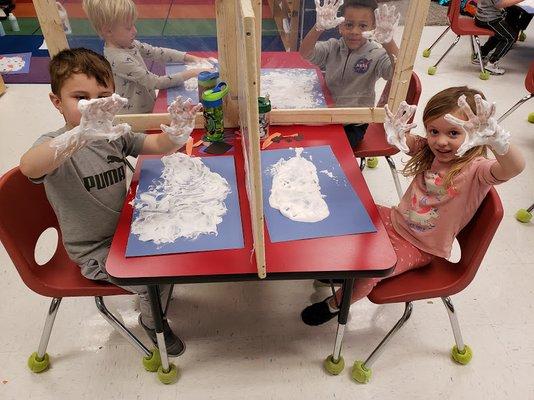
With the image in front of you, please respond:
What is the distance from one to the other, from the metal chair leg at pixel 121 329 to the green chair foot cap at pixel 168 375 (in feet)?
0.27

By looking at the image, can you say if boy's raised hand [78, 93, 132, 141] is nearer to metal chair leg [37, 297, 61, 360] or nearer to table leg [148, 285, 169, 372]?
table leg [148, 285, 169, 372]

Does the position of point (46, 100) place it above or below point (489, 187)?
below

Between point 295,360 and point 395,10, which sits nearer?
point 395,10

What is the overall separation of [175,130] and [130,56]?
0.39 metres

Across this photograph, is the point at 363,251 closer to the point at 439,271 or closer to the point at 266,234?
the point at 266,234

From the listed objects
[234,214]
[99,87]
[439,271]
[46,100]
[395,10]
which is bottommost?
[46,100]

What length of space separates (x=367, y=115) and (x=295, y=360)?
0.99m

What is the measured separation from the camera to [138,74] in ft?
5.32

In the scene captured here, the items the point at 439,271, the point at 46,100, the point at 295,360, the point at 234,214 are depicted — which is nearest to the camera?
the point at 234,214

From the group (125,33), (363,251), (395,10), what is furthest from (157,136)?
(395,10)

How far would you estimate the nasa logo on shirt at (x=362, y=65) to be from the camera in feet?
5.47

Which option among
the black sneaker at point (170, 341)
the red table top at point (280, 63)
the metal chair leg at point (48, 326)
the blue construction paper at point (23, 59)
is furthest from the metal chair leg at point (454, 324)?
the blue construction paper at point (23, 59)

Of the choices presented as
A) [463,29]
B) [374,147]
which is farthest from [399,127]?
[463,29]

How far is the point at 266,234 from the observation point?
3.96 ft
